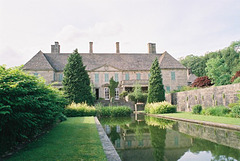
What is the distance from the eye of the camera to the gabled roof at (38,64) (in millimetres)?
30500

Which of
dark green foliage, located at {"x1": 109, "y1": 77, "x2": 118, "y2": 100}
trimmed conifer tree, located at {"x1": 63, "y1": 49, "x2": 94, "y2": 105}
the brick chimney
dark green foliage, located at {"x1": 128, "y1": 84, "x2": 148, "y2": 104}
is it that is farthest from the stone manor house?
trimmed conifer tree, located at {"x1": 63, "y1": 49, "x2": 94, "y2": 105}

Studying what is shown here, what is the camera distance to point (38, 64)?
31.0 m

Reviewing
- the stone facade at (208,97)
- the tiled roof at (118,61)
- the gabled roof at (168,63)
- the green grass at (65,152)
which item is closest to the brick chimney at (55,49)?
the tiled roof at (118,61)

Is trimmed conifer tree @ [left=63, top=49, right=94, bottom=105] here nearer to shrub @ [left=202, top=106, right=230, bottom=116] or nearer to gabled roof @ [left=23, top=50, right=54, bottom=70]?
shrub @ [left=202, top=106, right=230, bottom=116]

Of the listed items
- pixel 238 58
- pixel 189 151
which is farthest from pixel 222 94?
pixel 238 58

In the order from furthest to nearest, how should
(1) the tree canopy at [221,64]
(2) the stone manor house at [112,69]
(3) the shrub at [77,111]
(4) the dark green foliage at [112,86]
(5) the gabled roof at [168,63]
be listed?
(5) the gabled roof at [168,63] < (1) the tree canopy at [221,64] < (4) the dark green foliage at [112,86] < (2) the stone manor house at [112,69] < (3) the shrub at [77,111]

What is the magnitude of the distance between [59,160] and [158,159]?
91.4 inches

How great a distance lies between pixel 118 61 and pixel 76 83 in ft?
54.2

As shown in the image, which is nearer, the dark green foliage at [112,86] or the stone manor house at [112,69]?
the stone manor house at [112,69]

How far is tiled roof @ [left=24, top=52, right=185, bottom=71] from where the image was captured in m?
33.3

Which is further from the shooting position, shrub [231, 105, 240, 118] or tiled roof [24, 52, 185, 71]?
tiled roof [24, 52, 185, 71]

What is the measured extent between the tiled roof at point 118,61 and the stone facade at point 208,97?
35.2 feet

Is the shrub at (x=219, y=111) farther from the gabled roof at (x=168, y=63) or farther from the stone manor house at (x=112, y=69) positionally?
the gabled roof at (x=168, y=63)

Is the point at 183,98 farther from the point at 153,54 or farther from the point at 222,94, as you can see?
the point at 153,54
